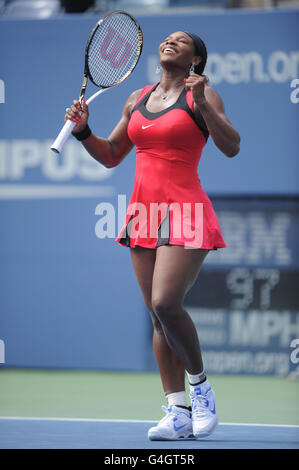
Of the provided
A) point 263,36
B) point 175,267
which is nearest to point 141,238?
point 175,267

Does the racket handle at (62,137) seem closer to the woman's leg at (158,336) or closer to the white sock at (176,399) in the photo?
the woman's leg at (158,336)

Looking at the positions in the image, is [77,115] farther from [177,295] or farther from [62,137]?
[177,295]

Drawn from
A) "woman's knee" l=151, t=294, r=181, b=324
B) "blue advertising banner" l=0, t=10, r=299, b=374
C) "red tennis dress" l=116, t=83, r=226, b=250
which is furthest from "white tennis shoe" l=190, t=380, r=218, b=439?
"blue advertising banner" l=0, t=10, r=299, b=374

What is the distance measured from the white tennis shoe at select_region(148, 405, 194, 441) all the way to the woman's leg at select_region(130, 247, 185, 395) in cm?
9

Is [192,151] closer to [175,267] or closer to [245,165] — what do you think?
[175,267]

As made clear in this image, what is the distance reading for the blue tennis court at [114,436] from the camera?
314cm

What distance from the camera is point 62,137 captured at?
10.5 ft

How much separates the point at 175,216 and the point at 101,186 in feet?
10.6

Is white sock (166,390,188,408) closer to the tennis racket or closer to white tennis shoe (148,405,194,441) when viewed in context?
white tennis shoe (148,405,194,441)

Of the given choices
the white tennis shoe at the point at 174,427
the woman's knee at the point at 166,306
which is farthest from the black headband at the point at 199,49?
the white tennis shoe at the point at 174,427

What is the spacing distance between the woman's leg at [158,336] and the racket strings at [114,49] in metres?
0.89

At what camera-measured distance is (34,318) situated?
21.5 ft

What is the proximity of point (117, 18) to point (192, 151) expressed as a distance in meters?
0.88

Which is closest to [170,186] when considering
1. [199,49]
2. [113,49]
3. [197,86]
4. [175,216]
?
[175,216]
